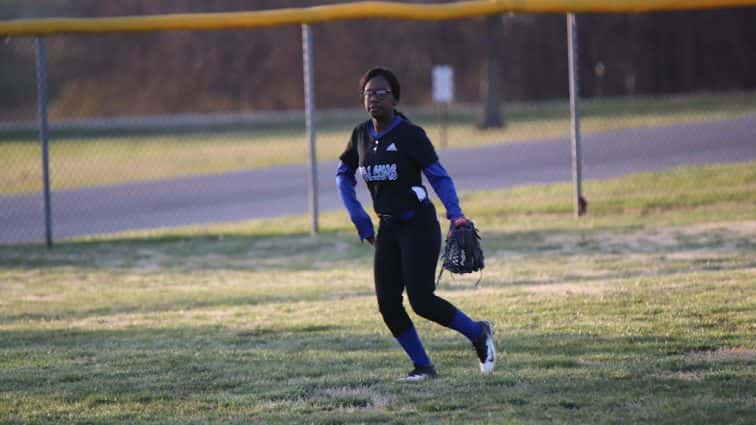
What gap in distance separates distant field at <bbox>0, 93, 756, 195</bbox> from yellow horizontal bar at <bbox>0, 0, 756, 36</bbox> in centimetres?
866

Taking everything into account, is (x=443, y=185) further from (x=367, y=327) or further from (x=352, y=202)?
(x=367, y=327)

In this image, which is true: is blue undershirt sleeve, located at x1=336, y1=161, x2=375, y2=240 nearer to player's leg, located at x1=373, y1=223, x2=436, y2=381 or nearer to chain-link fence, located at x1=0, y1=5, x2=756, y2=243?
player's leg, located at x1=373, y1=223, x2=436, y2=381

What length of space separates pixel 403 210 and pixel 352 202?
41 centimetres

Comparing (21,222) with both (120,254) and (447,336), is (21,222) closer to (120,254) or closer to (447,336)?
(120,254)

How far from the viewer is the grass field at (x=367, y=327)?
5.76 m

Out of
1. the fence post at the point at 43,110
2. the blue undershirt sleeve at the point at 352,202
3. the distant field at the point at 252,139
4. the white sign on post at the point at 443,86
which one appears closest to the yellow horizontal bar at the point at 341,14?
the fence post at the point at 43,110

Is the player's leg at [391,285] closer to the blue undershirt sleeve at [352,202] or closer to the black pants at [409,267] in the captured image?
the black pants at [409,267]

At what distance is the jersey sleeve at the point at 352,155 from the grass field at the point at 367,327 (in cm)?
123

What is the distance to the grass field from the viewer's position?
5.76 meters

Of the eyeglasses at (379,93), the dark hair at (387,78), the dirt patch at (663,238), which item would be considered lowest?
the dirt patch at (663,238)

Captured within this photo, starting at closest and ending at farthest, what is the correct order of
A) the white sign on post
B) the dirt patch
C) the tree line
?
1. the dirt patch
2. the tree line
3. the white sign on post

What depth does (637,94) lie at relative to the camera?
77.5ft

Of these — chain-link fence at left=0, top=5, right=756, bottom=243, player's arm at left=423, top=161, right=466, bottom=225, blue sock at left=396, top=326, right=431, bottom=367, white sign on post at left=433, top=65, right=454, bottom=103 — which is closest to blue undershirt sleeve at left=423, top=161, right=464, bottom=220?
player's arm at left=423, top=161, right=466, bottom=225

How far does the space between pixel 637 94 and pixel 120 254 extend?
45.2ft
